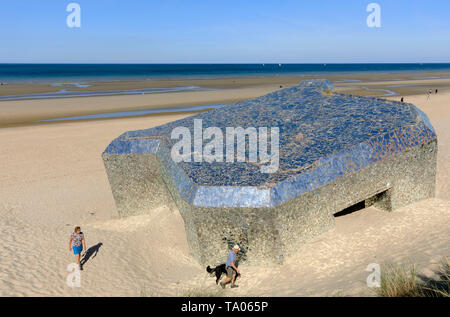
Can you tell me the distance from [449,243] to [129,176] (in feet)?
29.6

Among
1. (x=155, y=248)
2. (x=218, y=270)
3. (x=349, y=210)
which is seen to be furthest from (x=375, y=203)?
(x=155, y=248)

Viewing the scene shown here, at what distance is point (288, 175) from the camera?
731 cm

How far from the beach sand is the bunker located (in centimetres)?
44

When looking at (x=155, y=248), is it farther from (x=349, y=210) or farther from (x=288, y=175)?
(x=349, y=210)

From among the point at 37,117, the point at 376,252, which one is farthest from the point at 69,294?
the point at 37,117

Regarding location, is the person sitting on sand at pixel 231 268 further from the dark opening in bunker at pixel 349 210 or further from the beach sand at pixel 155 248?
the dark opening in bunker at pixel 349 210

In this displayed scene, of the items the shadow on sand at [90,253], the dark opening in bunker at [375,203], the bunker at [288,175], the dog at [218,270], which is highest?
the bunker at [288,175]

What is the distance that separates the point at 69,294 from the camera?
741 centimetres

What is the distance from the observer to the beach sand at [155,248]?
22.8 feet

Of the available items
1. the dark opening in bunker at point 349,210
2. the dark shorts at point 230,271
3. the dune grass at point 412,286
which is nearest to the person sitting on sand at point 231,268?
the dark shorts at point 230,271

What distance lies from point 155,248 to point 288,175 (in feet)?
14.6

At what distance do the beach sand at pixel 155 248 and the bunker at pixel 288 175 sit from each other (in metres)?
0.44

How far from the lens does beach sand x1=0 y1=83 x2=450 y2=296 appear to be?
6.96 meters
